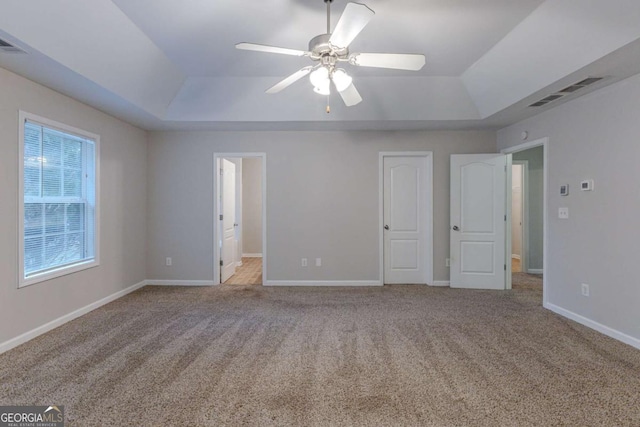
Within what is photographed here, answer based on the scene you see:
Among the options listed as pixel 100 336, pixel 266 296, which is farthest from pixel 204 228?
pixel 100 336

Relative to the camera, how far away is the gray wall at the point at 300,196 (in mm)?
4957

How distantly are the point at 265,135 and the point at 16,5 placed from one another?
308 centimetres

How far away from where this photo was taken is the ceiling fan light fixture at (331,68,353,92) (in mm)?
2486

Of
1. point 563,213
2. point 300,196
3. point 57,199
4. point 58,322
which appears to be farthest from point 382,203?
point 58,322

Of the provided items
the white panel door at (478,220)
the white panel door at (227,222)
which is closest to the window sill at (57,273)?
the white panel door at (227,222)

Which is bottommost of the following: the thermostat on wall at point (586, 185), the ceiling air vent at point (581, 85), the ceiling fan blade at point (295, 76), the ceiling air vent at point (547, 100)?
the thermostat on wall at point (586, 185)

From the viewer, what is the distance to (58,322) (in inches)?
130

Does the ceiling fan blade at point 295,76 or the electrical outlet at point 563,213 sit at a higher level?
the ceiling fan blade at point 295,76

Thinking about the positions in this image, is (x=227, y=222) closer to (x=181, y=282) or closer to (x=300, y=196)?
(x=181, y=282)

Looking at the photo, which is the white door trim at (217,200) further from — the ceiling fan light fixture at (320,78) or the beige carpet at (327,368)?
the ceiling fan light fixture at (320,78)

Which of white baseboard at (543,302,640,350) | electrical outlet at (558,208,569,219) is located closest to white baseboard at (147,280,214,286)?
white baseboard at (543,302,640,350)

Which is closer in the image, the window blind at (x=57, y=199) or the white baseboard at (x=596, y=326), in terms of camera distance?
the white baseboard at (x=596, y=326)

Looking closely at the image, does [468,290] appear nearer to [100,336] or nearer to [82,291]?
[100,336]

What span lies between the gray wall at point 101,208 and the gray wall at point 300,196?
0.36 metres
